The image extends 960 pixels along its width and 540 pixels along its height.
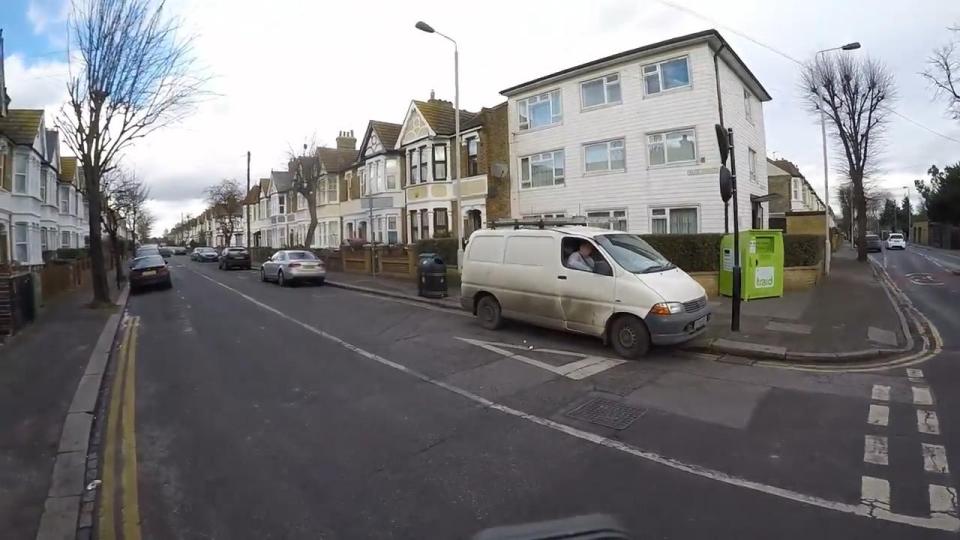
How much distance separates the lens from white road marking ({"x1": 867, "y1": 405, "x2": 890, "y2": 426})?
5164mm

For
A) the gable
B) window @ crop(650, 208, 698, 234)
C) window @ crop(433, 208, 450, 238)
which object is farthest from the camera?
the gable

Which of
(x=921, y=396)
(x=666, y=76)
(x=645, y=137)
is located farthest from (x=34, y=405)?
(x=666, y=76)

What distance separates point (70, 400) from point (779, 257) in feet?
48.3

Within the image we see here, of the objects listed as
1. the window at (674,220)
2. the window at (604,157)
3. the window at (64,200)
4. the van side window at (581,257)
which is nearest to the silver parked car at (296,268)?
the window at (604,157)

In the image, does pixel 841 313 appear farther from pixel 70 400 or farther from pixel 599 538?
pixel 70 400

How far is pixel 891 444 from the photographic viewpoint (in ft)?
15.2

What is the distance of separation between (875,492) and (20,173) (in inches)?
1216

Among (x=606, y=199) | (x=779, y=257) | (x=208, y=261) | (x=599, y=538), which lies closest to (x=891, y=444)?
(x=599, y=538)

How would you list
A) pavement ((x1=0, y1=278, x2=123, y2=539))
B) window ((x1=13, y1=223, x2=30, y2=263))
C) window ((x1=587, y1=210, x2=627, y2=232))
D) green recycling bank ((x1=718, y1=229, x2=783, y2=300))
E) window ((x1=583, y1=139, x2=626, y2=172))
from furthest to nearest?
window ((x1=13, y1=223, x2=30, y2=263)), window ((x1=583, y1=139, x2=626, y2=172)), window ((x1=587, y1=210, x2=627, y2=232)), green recycling bank ((x1=718, y1=229, x2=783, y2=300)), pavement ((x1=0, y1=278, x2=123, y2=539))

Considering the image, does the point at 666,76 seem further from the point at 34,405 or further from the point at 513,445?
the point at 34,405

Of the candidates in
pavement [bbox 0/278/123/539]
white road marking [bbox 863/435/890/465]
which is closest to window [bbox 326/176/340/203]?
pavement [bbox 0/278/123/539]

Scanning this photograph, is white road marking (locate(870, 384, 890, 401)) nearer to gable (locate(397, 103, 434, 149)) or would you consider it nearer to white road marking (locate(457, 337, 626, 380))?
white road marking (locate(457, 337, 626, 380))

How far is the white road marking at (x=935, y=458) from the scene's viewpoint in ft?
13.6

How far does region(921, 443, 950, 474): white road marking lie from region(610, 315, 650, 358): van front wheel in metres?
3.61
